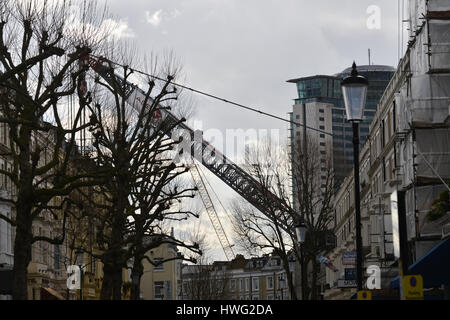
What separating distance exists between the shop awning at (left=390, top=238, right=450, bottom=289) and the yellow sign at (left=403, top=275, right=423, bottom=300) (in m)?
19.2

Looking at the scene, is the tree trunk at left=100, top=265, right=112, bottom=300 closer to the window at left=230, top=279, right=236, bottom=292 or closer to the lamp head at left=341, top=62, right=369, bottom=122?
the lamp head at left=341, top=62, right=369, bottom=122

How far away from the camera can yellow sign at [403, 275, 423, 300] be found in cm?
1247

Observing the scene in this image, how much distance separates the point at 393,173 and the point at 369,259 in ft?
25.1

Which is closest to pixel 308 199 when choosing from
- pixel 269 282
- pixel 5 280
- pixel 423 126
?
pixel 423 126

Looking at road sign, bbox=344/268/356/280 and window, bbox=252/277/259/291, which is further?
window, bbox=252/277/259/291

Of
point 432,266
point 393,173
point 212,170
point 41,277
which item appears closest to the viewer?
point 432,266

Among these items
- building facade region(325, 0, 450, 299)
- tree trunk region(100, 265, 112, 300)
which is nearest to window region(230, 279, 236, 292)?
building facade region(325, 0, 450, 299)

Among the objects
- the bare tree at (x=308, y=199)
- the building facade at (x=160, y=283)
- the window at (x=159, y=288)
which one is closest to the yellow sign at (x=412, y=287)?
the bare tree at (x=308, y=199)

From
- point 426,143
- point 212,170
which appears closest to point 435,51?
point 426,143

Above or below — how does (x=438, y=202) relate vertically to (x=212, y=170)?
below

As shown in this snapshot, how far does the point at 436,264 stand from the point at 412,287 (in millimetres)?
20483

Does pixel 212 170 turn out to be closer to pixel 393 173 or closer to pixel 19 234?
pixel 393 173
